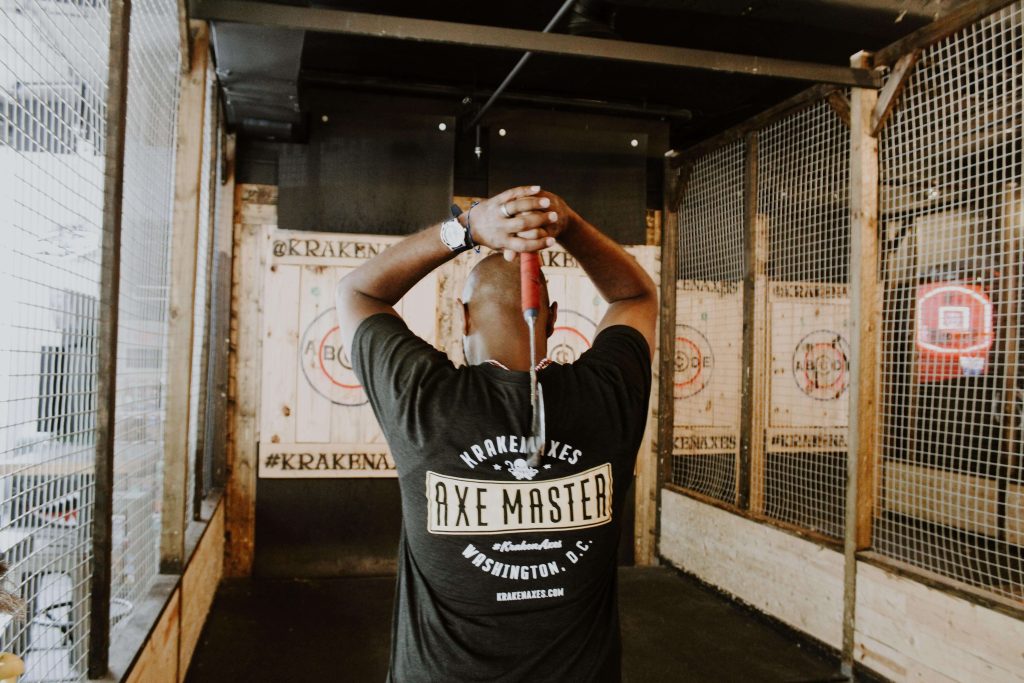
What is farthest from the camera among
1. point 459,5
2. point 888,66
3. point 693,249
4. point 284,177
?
point 693,249

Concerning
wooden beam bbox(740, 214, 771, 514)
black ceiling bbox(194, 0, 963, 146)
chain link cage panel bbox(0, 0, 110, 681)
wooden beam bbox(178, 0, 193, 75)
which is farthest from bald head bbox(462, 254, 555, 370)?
wooden beam bbox(740, 214, 771, 514)

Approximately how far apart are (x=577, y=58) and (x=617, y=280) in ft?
9.48

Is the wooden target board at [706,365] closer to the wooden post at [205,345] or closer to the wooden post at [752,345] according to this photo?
the wooden post at [752,345]

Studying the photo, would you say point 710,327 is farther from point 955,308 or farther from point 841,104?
point 955,308

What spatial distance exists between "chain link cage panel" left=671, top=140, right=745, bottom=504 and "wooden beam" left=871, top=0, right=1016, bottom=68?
1.30 m

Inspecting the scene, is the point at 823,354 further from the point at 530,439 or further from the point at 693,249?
the point at 530,439

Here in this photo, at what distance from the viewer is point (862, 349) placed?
320 cm

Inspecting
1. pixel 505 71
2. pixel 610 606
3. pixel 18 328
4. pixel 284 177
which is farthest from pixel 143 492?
pixel 505 71

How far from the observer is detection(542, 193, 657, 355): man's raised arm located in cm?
139

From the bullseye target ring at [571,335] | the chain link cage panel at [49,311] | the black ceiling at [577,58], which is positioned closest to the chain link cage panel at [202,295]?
the black ceiling at [577,58]

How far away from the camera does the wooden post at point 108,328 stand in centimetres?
164

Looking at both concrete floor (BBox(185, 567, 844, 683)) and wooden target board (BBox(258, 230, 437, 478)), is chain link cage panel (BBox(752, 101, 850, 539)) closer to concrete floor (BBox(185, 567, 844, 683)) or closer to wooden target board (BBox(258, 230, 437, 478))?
concrete floor (BBox(185, 567, 844, 683))

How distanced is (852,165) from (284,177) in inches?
128

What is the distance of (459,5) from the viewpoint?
12.1 feet
